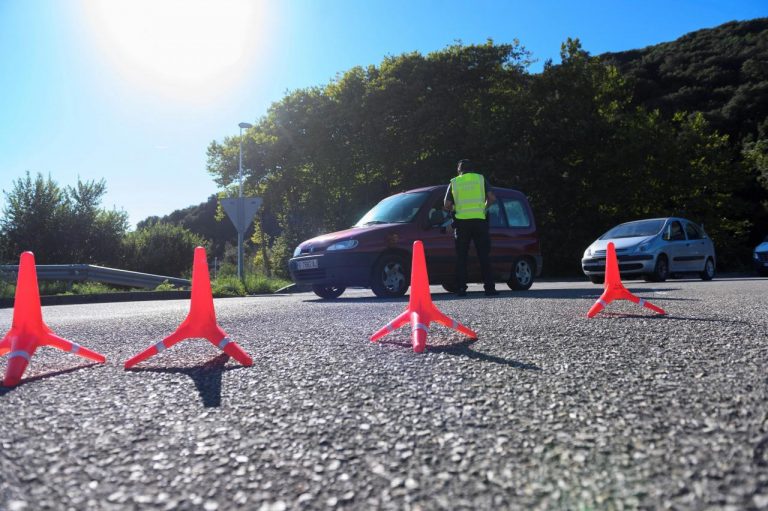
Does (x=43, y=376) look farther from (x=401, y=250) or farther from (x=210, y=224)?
(x=210, y=224)

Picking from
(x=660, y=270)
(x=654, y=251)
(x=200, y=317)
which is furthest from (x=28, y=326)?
(x=660, y=270)

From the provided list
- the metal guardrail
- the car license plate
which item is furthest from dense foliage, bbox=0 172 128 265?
the car license plate

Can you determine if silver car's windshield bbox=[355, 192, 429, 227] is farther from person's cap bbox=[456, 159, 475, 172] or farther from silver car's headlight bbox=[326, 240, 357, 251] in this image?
person's cap bbox=[456, 159, 475, 172]

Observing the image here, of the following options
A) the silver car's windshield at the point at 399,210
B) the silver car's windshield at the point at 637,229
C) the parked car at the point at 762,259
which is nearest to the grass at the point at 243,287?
the silver car's windshield at the point at 399,210

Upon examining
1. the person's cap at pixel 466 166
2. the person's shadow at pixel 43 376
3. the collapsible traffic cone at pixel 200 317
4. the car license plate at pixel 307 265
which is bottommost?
the person's shadow at pixel 43 376

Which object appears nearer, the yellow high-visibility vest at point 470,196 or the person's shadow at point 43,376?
the person's shadow at point 43,376

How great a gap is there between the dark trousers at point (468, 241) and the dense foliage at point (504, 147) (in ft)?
49.1

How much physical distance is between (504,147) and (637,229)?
11.1 metres

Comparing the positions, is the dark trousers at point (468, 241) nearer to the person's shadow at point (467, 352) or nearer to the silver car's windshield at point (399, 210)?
the silver car's windshield at point (399, 210)

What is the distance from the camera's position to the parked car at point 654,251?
484 inches

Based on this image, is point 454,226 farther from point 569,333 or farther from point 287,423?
point 287,423

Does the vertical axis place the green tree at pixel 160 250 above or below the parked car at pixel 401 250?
above

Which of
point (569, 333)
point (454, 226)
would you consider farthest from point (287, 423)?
point (454, 226)

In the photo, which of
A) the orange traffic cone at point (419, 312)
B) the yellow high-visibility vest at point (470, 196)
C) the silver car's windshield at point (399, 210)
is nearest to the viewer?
the orange traffic cone at point (419, 312)
